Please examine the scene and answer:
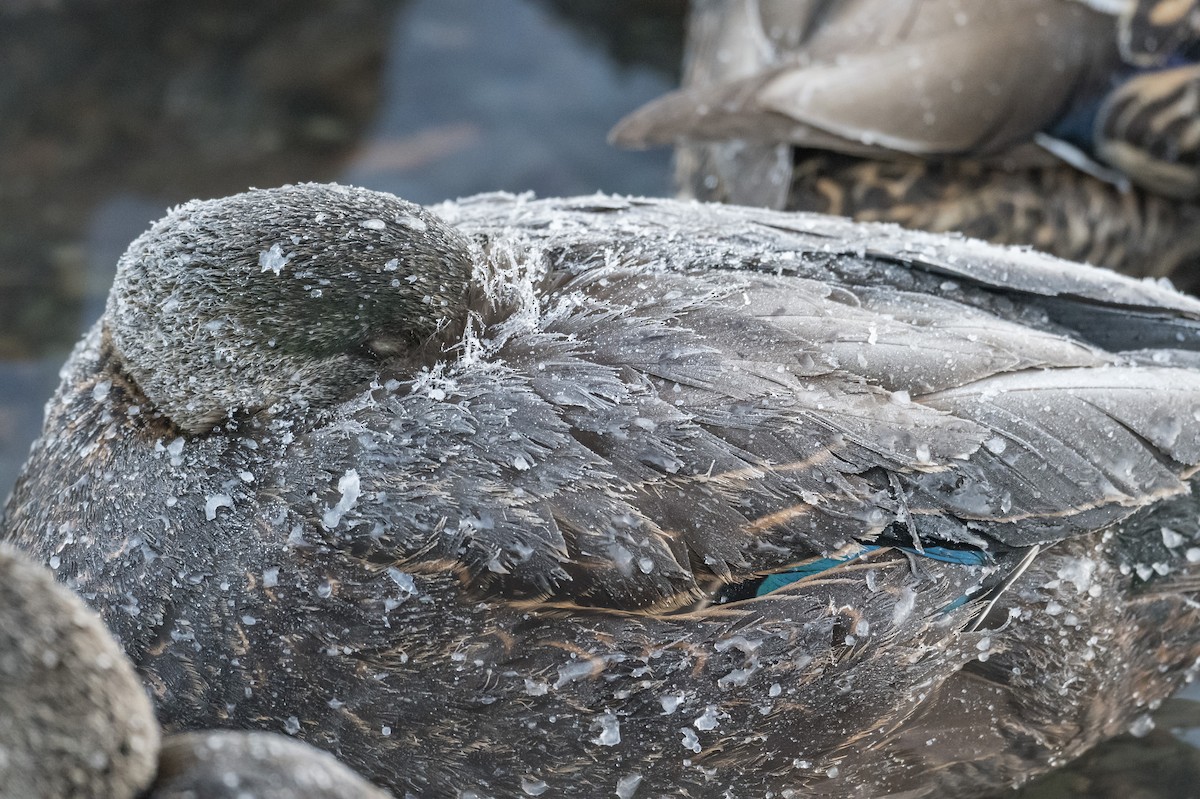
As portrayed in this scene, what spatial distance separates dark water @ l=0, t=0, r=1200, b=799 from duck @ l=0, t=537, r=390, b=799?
2678 mm

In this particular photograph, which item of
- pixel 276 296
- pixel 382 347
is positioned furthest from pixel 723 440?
pixel 276 296

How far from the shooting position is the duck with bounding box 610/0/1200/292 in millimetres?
2939

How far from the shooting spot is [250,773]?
1.35 metres

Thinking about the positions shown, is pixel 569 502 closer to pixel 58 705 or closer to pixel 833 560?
pixel 833 560

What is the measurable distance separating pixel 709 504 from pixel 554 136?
2.93 metres

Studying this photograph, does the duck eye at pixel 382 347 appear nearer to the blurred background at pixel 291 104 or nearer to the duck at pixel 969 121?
the duck at pixel 969 121

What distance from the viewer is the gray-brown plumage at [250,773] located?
4.40 feet

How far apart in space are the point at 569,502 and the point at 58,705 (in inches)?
27.3

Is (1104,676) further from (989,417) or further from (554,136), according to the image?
(554,136)

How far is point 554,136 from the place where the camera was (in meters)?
4.48

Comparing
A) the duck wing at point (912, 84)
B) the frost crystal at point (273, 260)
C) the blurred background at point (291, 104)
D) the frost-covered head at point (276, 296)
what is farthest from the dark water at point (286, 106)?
the frost crystal at point (273, 260)

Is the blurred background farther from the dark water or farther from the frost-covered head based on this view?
the frost-covered head

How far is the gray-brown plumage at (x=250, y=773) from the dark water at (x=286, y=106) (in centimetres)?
272

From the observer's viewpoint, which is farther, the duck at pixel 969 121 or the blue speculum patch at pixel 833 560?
the duck at pixel 969 121
